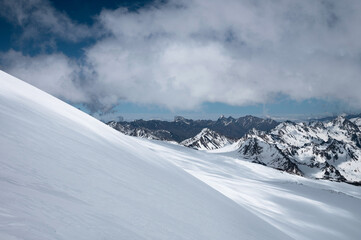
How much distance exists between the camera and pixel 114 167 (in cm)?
570

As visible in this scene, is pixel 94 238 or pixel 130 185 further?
pixel 130 185

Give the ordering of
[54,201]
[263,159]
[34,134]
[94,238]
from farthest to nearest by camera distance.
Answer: [263,159] → [34,134] → [54,201] → [94,238]

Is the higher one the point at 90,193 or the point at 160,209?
the point at 90,193

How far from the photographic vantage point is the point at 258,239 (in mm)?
5531

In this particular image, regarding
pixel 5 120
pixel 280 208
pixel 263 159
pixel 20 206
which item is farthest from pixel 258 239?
pixel 263 159

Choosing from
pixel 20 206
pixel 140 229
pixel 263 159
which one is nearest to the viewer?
pixel 20 206

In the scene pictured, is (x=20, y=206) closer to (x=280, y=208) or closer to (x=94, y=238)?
(x=94, y=238)

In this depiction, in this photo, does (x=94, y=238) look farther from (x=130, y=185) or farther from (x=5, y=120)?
(x=5, y=120)

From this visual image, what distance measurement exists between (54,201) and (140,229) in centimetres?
140

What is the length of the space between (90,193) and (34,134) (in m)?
2.58

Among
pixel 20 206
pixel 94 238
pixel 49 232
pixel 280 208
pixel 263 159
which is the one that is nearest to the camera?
pixel 49 232

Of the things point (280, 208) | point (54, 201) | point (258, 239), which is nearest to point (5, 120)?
point (54, 201)

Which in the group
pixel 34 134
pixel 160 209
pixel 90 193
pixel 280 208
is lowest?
pixel 280 208

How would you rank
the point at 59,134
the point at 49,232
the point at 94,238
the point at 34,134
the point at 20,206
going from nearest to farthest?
the point at 49,232 < the point at 20,206 < the point at 94,238 < the point at 34,134 < the point at 59,134
